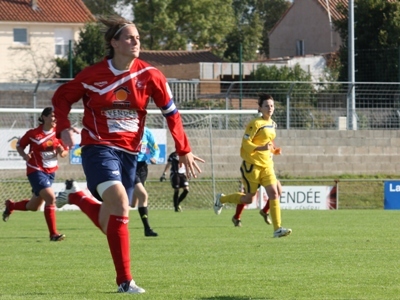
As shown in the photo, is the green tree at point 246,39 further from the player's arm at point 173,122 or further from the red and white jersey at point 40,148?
the player's arm at point 173,122

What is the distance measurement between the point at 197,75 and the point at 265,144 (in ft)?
109

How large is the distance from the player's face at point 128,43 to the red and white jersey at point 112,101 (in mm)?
160

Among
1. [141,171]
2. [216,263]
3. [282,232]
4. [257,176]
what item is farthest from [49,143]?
[216,263]

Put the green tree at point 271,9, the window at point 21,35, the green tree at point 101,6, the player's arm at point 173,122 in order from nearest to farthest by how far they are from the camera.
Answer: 1. the player's arm at point 173,122
2. the window at point 21,35
3. the green tree at point 101,6
4. the green tree at point 271,9

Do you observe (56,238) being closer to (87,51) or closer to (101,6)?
(87,51)

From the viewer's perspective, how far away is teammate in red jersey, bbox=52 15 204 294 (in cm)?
689

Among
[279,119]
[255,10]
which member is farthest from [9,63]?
[279,119]

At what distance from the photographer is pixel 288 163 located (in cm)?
2636

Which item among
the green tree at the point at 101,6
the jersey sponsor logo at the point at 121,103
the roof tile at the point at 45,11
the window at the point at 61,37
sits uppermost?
the green tree at the point at 101,6

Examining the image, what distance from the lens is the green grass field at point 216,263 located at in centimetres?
690

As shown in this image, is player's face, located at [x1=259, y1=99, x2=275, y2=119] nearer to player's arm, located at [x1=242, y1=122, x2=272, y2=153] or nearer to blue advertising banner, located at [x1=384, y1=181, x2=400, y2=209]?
player's arm, located at [x1=242, y1=122, x2=272, y2=153]

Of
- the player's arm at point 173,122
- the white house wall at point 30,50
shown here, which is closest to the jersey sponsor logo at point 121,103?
the player's arm at point 173,122

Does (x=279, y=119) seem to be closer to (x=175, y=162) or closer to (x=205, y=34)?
(x=175, y=162)

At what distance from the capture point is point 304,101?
27125 millimetres
